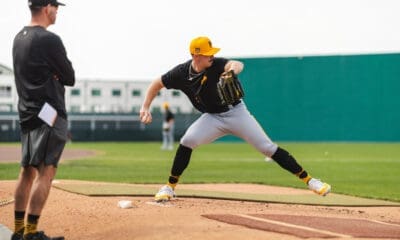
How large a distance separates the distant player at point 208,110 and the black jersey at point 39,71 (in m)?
2.21

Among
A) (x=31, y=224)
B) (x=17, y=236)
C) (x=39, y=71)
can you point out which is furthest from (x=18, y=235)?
(x=39, y=71)

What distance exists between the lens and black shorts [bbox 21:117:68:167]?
5332 millimetres

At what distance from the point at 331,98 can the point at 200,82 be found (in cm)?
3975

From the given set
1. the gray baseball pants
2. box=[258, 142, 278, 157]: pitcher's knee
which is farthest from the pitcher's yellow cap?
box=[258, 142, 278, 157]: pitcher's knee

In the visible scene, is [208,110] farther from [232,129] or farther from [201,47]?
[201,47]

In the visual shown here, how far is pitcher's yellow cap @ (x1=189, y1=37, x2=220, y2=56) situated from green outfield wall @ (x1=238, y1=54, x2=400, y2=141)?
39.0m

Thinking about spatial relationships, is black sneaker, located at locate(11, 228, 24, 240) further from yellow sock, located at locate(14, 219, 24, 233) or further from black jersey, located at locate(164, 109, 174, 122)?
black jersey, located at locate(164, 109, 174, 122)

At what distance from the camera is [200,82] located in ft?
24.5

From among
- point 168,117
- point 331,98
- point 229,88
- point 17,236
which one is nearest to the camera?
point 17,236

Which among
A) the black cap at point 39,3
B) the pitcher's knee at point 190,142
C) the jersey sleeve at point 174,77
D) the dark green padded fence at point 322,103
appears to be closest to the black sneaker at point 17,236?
the black cap at point 39,3

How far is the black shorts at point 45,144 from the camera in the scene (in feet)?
17.5

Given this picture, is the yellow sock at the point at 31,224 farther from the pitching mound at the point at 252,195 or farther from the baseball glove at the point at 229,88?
the pitching mound at the point at 252,195

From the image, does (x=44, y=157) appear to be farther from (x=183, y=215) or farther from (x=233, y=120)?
(x=233, y=120)

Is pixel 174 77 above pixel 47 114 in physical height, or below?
above
